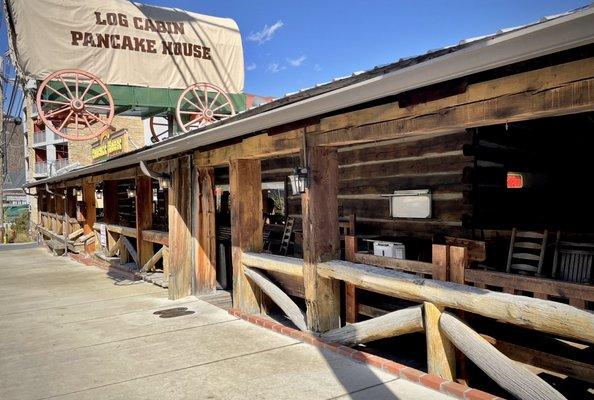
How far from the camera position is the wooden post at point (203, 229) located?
710 centimetres

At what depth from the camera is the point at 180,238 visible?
7207mm

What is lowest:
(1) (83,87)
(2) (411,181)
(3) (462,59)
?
(2) (411,181)

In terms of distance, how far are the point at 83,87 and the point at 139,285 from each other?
5025mm

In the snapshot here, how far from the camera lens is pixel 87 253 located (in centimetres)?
1374

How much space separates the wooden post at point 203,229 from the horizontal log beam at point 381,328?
3200mm

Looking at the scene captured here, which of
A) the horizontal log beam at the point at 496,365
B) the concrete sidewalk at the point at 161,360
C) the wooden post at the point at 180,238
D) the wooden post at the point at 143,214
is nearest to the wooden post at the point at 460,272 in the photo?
the horizontal log beam at the point at 496,365

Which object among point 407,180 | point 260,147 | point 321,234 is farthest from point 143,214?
point 321,234

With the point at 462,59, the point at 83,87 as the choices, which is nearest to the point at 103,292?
the point at 83,87

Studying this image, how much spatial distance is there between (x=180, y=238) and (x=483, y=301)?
5.14 metres

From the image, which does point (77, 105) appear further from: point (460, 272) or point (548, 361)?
point (548, 361)

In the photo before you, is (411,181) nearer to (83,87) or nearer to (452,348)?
(452,348)

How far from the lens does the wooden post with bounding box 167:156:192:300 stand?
23.6 feet

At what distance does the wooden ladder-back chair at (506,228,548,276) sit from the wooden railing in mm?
1690

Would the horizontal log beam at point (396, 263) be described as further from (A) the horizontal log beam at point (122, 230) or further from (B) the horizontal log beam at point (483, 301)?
(A) the horizontal log beam at point (122, 230)
